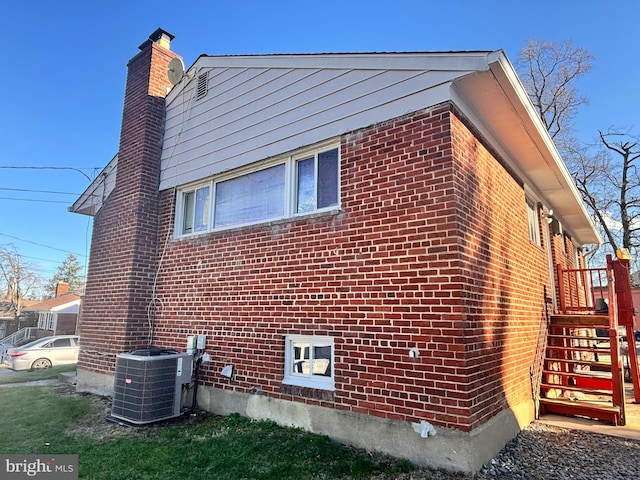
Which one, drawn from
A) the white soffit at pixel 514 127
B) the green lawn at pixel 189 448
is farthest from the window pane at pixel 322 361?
the white soffit at pixel 514 127

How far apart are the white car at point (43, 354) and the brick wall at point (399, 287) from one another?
540 inches

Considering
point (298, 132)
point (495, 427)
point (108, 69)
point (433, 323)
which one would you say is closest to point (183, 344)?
point (298, 132)

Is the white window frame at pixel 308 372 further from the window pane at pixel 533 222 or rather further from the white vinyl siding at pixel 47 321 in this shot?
the white vinyl siding at pixel 47 321

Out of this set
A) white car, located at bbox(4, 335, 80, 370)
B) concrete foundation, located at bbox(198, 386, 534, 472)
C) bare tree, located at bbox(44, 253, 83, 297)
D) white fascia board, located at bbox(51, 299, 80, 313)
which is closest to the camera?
concrete foundation, located at bbox(198, 386, 534, 472)

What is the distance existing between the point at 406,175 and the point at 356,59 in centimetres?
182

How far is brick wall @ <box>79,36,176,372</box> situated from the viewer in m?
7.28

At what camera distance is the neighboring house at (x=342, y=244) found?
4148mm

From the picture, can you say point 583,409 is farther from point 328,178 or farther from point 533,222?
point 328,178

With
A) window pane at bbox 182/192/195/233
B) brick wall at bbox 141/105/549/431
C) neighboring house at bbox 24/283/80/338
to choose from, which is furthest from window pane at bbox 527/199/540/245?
neighboring house at bbox 24/283/80/338

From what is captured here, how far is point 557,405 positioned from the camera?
→ 244 inches

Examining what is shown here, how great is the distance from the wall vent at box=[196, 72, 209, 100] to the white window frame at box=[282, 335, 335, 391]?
16.4ft

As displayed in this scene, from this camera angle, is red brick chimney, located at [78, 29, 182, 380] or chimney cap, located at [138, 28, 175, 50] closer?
red brick chimney, located at [78, 29, 182, 380]

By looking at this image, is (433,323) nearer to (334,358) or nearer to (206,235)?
(334,358)

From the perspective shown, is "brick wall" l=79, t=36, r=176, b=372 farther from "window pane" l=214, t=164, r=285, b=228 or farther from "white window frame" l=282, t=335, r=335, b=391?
"white window frame" l=282, t=335, r=335, b=391
